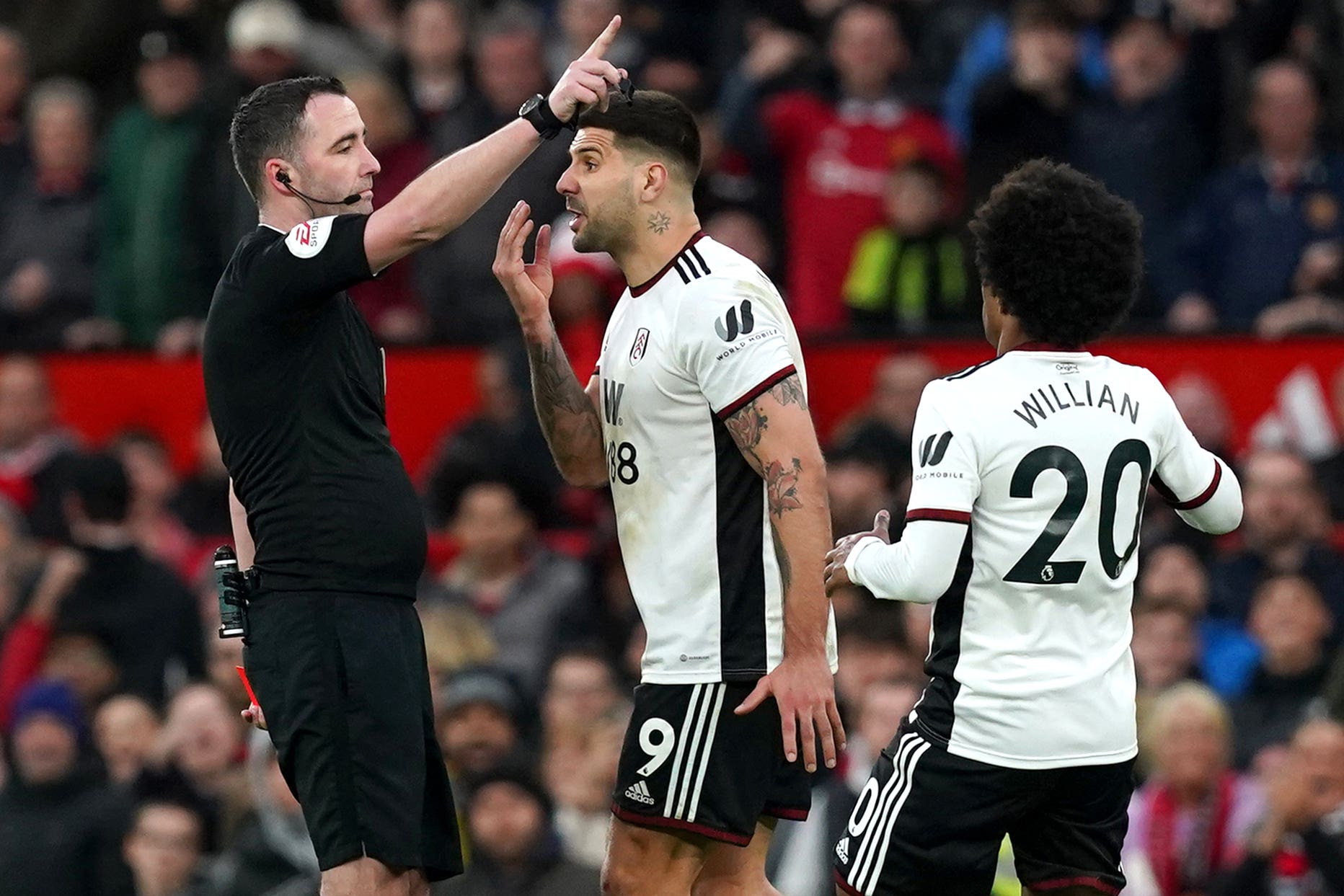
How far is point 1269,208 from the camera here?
11.5 metres

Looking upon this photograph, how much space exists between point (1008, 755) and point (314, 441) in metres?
1.85

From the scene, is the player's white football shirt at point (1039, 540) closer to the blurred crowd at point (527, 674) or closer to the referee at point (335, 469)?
the referee at point (335, 469)

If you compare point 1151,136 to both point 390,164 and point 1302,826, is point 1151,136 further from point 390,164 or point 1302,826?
point 1302,826

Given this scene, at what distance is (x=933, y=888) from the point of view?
5664mm

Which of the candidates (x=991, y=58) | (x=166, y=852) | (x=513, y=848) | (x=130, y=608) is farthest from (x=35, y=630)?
(x=991, y=58)

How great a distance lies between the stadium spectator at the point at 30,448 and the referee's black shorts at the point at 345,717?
6749 millimetres

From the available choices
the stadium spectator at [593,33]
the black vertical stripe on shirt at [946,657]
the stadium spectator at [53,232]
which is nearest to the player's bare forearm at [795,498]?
the black vertical stripe on shirt at [946,657]

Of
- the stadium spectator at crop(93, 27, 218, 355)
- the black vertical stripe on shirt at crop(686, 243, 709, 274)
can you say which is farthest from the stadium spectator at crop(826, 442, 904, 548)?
the black vertical stripe on shirt at crop(686, 243, 709, 274)

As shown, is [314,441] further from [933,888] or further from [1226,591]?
[1226,591]

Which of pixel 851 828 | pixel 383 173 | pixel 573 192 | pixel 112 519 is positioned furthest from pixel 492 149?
pixel 383 173

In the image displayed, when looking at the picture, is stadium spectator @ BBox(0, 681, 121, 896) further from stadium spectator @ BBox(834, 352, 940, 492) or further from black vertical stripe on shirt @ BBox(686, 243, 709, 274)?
black vertical stripe on shirt @ BBox(686, 243, 709, 274)

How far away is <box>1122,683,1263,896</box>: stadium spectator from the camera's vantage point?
29.1 feet

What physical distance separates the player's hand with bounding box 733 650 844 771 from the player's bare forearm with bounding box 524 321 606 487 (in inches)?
33.2

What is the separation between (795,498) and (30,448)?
25.1 feet
